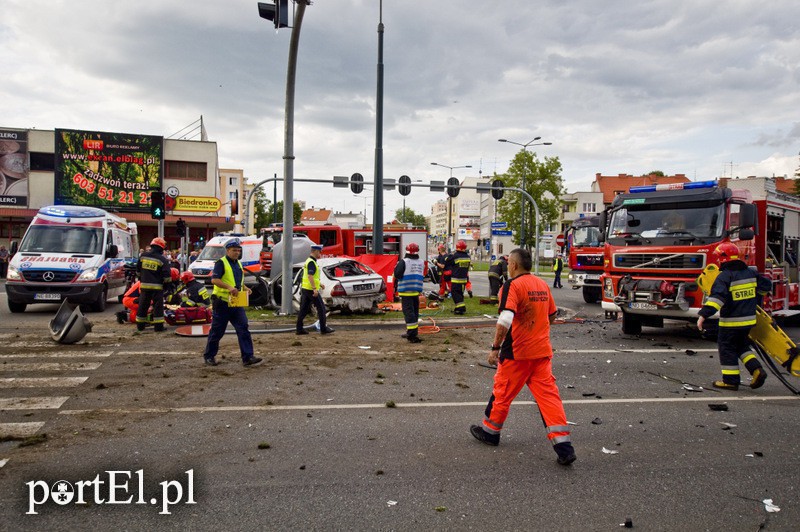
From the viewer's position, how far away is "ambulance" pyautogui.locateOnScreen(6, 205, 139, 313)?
1384 cm

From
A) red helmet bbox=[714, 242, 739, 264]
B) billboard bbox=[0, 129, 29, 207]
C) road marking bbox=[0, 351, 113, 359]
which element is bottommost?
road marking bbox=[0, 351, 113, 359]

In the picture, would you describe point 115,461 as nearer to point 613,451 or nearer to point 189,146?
point 613,451

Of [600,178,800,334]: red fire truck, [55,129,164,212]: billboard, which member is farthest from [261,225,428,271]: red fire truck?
[55,129,164,212]: billboard

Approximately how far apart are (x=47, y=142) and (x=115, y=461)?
1624 inches

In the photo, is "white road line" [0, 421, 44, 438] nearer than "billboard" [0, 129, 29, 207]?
Yes

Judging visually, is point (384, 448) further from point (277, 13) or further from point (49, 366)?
point (277, 13)

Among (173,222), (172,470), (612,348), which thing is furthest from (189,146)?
(172,470)

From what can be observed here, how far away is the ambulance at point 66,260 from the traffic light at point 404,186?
1193 centimetres

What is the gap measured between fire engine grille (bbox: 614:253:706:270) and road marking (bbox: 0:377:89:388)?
30.8 feet

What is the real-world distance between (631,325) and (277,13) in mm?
9833

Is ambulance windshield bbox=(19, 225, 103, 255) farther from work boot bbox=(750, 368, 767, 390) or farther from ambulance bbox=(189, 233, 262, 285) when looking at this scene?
work boot bbox=(750, 368, 767, 390)

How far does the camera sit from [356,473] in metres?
4.29

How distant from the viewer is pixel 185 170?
139ft

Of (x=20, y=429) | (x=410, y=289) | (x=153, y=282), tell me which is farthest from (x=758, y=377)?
(x=153, y=282)
